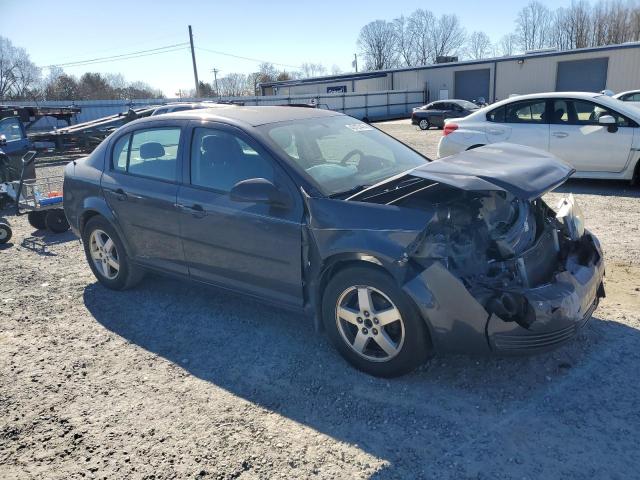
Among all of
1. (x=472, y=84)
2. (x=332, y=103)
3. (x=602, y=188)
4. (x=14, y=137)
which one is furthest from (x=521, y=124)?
(x=472, y=84)

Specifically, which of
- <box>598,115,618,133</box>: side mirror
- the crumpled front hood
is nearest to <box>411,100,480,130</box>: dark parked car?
<box>598,115,618,133</box>: side mirror

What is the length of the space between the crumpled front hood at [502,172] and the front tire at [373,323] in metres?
0.72

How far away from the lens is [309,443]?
2.76 m

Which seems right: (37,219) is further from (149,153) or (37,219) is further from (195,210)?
(195,210)

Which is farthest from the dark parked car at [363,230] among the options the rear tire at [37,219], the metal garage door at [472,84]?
the metal garage door at [472,84]

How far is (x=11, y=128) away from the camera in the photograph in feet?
46.5

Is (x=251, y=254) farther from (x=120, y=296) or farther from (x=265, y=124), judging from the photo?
(x=120, y=296)

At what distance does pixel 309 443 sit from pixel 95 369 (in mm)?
1848

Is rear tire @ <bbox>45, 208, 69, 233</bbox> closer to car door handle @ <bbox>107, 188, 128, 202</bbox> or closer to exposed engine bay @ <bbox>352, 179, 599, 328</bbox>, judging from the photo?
car door handle @ <bbox>107, 188, 128, 202</bbox>

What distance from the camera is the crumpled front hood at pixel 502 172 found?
2.89m

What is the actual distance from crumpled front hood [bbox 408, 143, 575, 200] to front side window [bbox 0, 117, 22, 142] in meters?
14.4

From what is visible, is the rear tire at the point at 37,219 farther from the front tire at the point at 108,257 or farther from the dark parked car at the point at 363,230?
the dark parked car at the point at 363,230

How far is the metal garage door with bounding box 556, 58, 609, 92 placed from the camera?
112ft

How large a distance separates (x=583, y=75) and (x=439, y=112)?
1527cm
